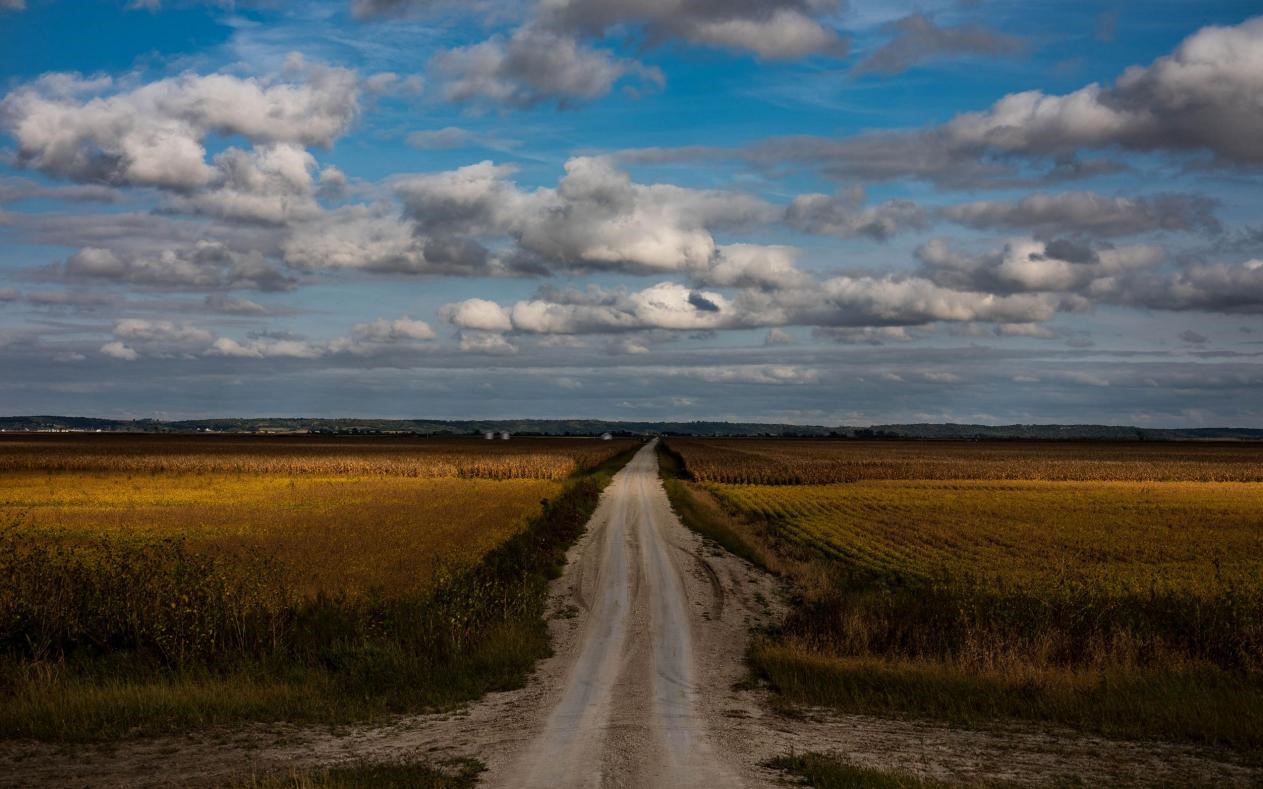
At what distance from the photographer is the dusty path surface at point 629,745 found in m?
10.3

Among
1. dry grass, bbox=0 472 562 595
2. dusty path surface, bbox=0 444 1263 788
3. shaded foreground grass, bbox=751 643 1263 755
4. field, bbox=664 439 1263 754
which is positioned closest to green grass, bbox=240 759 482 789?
dusty path surface, bbox=0 444 1263 788

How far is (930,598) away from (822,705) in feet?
24.6

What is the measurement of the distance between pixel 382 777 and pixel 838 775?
4994mm

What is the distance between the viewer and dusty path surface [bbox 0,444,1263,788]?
10289 mm

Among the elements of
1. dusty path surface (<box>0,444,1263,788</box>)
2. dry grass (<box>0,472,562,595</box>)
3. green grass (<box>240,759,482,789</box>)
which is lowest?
dry grass (<box>0,472,562,595</box>)

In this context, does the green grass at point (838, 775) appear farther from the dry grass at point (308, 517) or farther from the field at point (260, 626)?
the dry grass at point (308, 517)

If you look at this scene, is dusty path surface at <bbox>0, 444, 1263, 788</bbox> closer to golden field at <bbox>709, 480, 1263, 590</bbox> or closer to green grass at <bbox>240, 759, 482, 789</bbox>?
green grass at <bbox>240, 759, 482, 789</bbox>

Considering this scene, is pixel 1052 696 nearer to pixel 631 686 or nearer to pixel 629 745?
pixel 631 686

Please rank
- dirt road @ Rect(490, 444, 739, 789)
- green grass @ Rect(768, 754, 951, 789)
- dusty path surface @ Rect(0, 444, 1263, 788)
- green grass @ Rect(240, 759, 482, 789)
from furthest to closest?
dirt road @ Rect(490, 444, 739, 789) < dusty path surface @ Rect(0, 444, 1263, 788) < green grass @ Rect(768, 754, 951, 789) < green grass @ Rect(240, 759, 482, 789)

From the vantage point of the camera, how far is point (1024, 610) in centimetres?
1827

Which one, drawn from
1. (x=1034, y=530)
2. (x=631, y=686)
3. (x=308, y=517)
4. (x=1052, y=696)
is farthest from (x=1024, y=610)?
(x=308, y=517)

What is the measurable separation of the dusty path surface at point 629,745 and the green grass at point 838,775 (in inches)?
12.7

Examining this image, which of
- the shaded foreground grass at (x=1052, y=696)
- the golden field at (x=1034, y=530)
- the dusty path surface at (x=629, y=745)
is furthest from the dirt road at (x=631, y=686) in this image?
the golden field at (x=1034, y=530)

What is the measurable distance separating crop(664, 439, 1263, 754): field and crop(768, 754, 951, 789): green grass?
3187 millimetres
